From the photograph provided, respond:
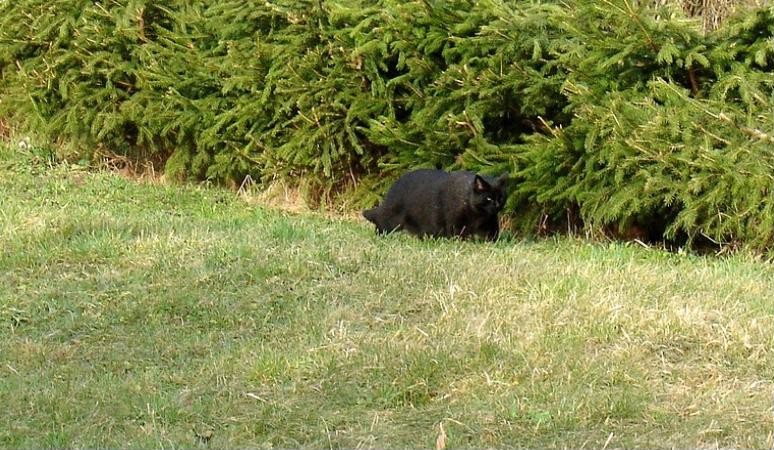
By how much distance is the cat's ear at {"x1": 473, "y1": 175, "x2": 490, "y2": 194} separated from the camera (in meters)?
8.55

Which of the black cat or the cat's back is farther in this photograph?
the cat's back

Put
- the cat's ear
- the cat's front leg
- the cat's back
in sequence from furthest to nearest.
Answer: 1. the cat's back
2. the cat's front leg
3. the cat's ear

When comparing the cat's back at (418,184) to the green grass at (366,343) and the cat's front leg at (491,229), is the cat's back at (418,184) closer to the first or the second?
the cat's front leg at (491,229)

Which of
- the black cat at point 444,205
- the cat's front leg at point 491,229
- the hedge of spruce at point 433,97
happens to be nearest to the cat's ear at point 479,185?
the black cat at point 444,205

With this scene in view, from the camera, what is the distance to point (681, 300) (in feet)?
20.9

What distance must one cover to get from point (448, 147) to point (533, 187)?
96 centimetres

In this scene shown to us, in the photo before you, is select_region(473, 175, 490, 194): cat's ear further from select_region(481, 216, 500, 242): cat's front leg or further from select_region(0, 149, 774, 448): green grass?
select_region(0, 149, 774, 448): green grass

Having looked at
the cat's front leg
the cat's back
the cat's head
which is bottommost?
the cat's front leg

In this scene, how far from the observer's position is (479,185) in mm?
8578

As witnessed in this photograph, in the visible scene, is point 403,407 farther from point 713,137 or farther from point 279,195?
point 279,195

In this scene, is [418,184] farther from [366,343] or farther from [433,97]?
[366,343]

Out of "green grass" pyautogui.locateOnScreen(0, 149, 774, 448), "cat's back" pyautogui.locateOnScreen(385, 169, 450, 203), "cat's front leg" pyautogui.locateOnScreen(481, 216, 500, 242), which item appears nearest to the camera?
"green grass" pyautogui.locateOnScreen(0, 149, 774, 448)

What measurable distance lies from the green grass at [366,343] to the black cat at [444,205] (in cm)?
54

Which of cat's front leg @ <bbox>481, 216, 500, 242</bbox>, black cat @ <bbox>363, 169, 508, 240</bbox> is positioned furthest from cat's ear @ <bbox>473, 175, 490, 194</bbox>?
cat's front leg @ <bbox>481, 216, 500, 242</bbox>
